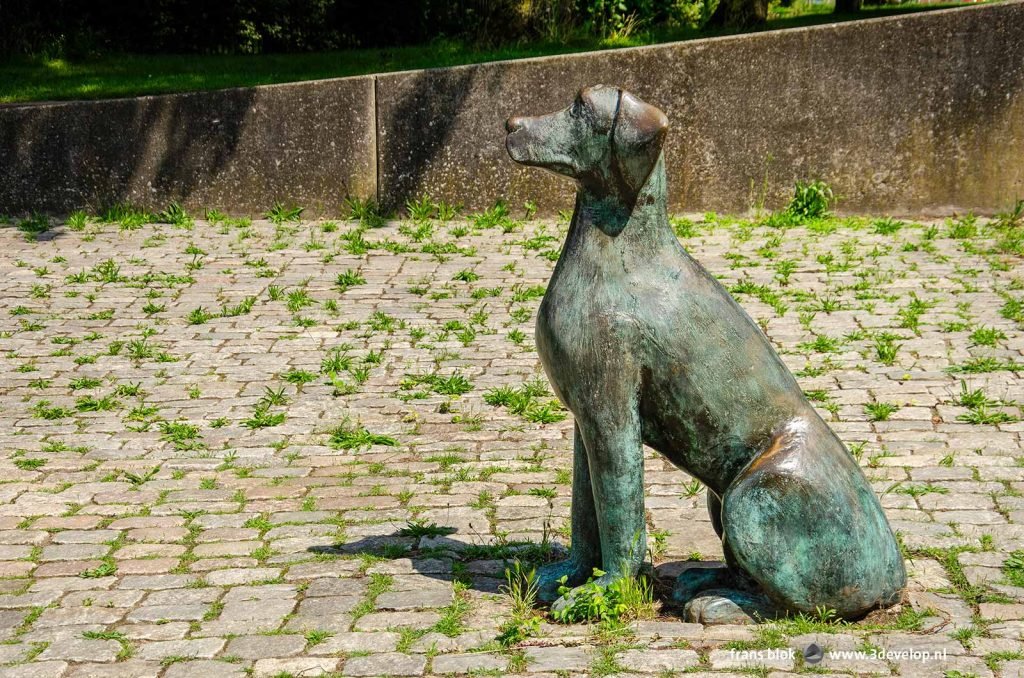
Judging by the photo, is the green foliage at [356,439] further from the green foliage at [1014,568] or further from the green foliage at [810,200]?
the green foliage at [810,200]

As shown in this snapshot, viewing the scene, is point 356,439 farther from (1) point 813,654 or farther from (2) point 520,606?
(1) point 813,654

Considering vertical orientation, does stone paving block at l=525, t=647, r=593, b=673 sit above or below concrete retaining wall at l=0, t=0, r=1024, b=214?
below

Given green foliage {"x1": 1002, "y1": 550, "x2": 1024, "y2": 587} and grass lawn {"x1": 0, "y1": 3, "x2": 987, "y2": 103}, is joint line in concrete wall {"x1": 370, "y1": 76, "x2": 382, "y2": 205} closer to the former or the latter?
grass lawn {"x1": 0, "y1": 3, "x2": 987, "y2": 103}

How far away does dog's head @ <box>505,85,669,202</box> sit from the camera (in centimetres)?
429

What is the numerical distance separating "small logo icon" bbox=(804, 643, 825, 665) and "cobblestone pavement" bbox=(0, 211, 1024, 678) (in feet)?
0.13

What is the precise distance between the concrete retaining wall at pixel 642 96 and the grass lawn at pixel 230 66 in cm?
100

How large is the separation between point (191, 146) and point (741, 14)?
688cm

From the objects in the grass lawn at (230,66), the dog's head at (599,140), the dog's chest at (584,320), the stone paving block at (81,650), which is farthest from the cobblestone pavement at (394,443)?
the grass lawn at (230,66)

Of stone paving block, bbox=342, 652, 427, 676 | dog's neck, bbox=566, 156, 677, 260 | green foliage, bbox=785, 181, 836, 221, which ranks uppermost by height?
dog's neck, bbox=566, 156, 677, 260

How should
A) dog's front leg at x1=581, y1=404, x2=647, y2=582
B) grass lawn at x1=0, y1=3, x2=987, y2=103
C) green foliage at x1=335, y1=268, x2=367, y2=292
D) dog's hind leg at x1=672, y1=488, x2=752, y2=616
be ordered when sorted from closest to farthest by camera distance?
dog's front leg at x1=581, y1=404, x2=647, y2=582
dog's hind leg at x1=672, y1=488, x2=752, y2=616
green foliage at x1=335, y1=268, x2=367, y2=292
grass lawn at x1=0, y1=3, x2=987, y2=103

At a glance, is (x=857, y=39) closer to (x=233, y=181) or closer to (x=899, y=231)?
(x=899, y=231)

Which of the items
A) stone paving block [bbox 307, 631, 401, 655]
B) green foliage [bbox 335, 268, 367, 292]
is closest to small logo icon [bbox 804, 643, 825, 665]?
stone paving block [bbox 307, 631, 401, 655]

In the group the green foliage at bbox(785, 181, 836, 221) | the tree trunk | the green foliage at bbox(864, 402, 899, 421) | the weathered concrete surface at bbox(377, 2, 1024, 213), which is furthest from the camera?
the tree trunk

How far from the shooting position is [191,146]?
12.3 metres
